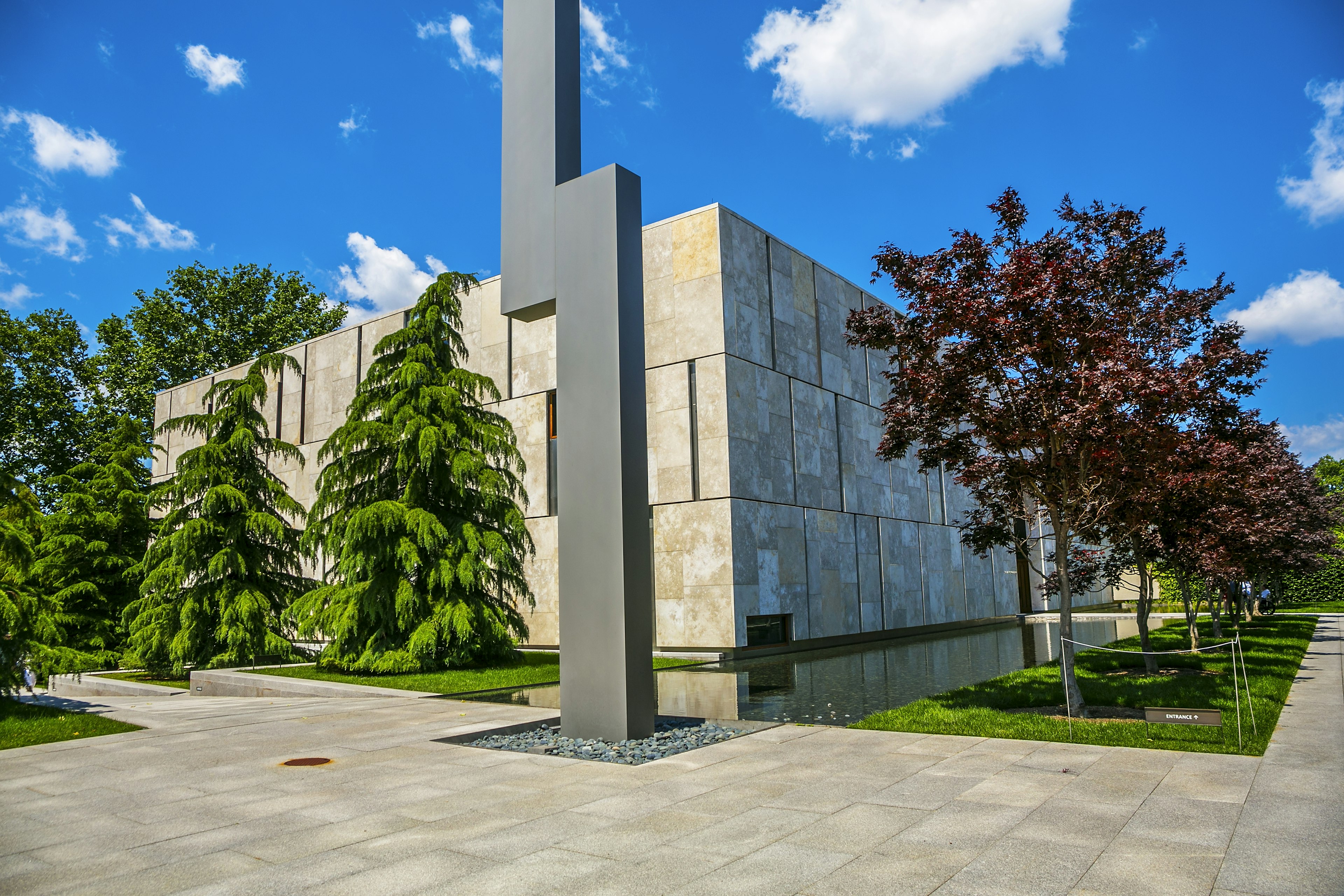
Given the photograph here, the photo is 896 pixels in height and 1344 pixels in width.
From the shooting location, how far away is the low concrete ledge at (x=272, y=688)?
47.5 feet

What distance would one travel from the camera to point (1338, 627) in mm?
28281

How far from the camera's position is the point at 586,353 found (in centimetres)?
952

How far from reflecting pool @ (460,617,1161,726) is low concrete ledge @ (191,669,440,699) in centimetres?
189

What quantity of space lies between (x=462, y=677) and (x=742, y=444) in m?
8.93

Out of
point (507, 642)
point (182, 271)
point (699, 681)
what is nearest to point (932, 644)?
point (699, 681)

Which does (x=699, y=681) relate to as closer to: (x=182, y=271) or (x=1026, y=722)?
(x=1026, y=722)

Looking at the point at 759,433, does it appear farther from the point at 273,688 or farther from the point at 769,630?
the point at 273,688

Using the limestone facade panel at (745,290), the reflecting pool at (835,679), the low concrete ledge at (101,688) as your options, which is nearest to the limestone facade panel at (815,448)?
the limestone facade panel at (745,290)

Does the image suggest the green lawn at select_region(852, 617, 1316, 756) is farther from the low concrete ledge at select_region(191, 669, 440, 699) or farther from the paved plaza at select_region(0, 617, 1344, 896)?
the low concrete ledge at select_region(191, 669, 440, 699)

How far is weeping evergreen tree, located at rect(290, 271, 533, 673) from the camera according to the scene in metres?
17.4

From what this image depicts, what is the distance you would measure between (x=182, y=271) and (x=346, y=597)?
3496 centimetres

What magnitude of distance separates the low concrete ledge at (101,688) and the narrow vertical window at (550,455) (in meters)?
9.77

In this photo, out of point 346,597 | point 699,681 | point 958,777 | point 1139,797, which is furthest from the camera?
point 346,597

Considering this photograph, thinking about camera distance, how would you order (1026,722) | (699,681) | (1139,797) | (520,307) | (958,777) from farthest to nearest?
1. (699,681)
2. (520,307)
3. (1026,722)
4. (958,777)
5. (1139,797)
